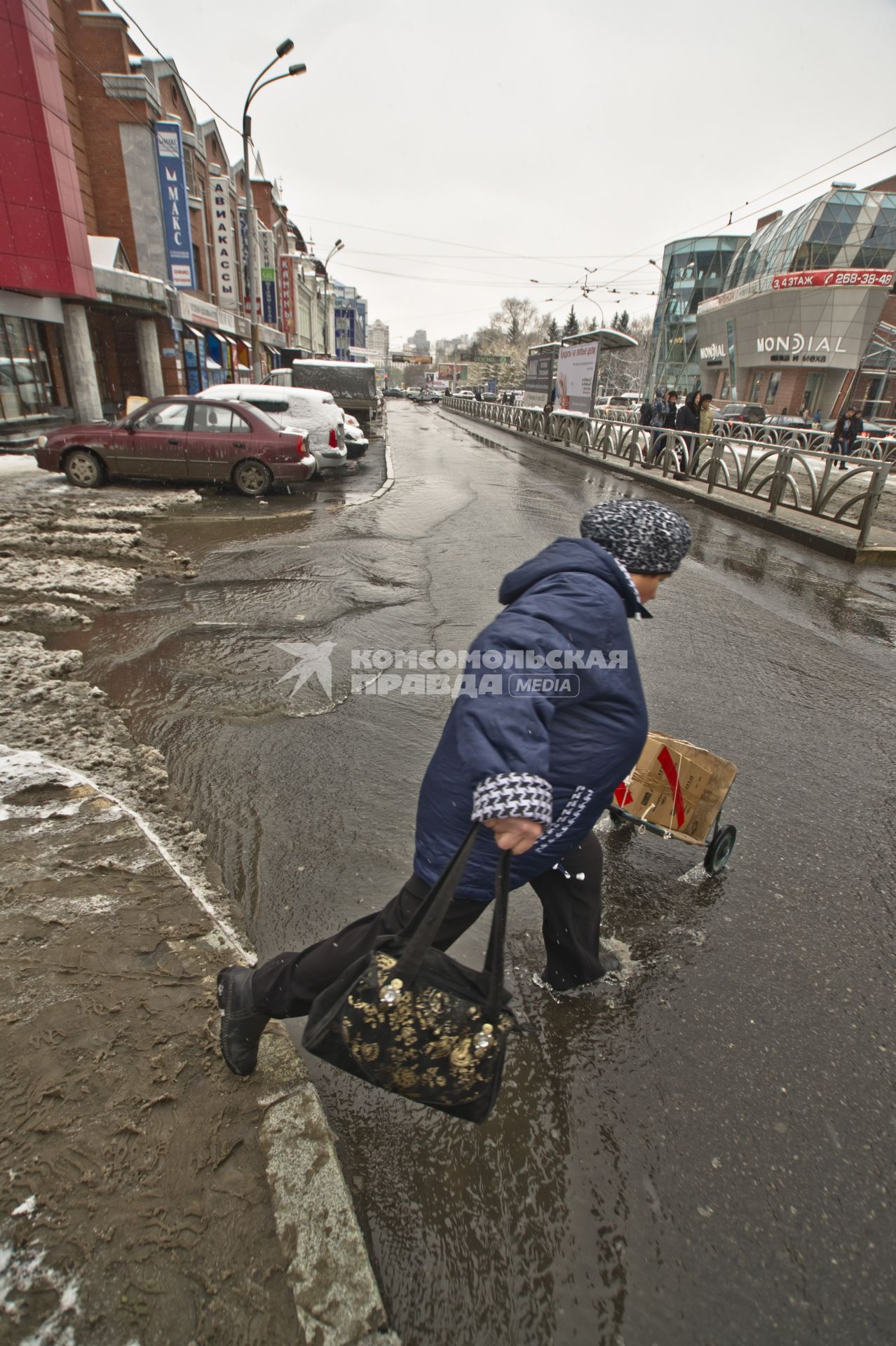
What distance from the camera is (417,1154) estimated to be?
187 centimetres

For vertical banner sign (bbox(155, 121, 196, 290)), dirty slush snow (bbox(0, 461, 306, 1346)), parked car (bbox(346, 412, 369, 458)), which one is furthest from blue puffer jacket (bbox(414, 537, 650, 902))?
vertical banner sign (bbox(155, 121, 196, 290))

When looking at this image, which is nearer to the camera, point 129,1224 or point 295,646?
point 129,1224

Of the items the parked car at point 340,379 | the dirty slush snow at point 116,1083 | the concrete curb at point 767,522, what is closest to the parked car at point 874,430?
the concrete curb at point 767,522

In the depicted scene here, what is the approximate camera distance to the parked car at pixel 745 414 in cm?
3296

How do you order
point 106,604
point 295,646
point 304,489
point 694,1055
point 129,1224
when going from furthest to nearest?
point 304,489 → point 106,604 → point 295,646 → point 694,1055 → point 129,1224

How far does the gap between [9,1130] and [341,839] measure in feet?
5.40

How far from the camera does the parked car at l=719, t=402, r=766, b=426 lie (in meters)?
33.0

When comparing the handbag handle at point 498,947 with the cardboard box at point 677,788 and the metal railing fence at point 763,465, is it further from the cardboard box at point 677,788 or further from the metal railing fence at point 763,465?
the metal railing fence at point 763,465

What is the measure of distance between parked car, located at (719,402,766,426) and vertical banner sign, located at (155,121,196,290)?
77.4ft

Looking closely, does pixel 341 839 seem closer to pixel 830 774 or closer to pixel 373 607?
pixel 830 774

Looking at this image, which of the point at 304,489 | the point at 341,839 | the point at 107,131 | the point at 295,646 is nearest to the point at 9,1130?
the point at 341,839

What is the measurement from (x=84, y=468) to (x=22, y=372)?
29.1 feet

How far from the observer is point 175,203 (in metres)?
21.0

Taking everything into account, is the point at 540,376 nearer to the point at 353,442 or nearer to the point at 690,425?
the point at 690,425
